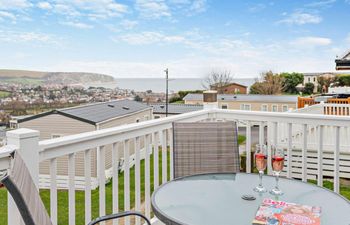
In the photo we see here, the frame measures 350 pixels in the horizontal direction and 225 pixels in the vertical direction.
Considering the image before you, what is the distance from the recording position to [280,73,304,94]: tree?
14414mm

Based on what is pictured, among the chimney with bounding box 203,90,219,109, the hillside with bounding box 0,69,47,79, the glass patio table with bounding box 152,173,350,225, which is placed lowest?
the glass patio table with bounding box 152,173,350,225

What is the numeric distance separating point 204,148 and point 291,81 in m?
13.3

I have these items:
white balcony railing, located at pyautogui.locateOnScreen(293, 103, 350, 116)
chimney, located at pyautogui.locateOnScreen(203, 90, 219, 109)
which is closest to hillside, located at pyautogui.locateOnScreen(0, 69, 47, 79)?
chimney, located at pyautogui.locateOnScreen(203, 90, 219, 109)

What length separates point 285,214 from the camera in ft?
5.07

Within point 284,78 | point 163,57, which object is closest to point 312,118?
point 163,57

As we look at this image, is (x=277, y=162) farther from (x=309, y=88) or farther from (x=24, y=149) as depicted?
(x=309, y=88)

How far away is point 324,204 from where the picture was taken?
5.62 ft

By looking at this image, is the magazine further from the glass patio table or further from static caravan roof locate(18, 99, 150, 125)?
static caravan roof locate(18, 99, 150, 125)

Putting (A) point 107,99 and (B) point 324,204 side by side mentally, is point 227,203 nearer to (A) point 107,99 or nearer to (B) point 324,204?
(B) point 324,204

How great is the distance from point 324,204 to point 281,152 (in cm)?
35

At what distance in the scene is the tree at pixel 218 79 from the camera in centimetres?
863

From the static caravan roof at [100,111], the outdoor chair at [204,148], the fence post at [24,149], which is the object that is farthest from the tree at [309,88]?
the fence post at [24,149]

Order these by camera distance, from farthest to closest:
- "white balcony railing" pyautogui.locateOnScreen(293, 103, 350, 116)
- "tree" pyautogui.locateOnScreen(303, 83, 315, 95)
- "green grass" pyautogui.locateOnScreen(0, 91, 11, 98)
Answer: "tree" pyautogui.locateOnScreen(303, 83, 315, 95), "white balcony railing" pyautogui.locateOnScreen(293, 103, 350, 116), "green grass" pyautogui.locateOnScreen(0, 91, 11, 98)

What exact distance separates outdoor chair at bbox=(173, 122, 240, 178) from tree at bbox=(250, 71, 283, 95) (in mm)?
12063
